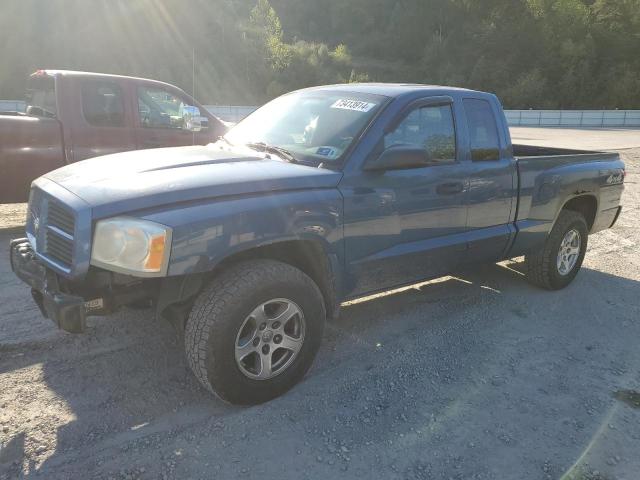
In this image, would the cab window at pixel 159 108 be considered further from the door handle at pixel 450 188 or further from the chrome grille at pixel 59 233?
the door handle at pixel 450 188

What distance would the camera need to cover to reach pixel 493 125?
4488mm

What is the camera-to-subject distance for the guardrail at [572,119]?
40.5 m

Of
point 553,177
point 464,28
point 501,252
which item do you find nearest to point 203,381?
point 501,252

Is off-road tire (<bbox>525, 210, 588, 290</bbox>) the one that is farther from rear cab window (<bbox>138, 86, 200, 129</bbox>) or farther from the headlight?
rear cab window (<bbox>138, 86, 200, 129</bbox>)

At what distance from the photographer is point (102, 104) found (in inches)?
268

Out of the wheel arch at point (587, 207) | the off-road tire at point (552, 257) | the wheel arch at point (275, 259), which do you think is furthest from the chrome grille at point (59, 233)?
the wheel arch at point (587, 207)

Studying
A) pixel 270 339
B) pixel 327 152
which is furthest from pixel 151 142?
pixel 270 339

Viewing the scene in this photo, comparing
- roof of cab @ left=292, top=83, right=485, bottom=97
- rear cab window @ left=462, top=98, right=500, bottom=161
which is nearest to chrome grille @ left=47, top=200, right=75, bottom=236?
roof of cab @ left=292, top=83, right=485, bottom=97

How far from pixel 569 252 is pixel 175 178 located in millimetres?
4142

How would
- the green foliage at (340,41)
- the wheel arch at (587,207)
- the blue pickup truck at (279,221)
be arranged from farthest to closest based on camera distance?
the green foliage at (340,41), the wheel arch at (587,207), the blue pickup truck at (279,221)

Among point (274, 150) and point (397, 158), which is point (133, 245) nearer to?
point (274, 150)

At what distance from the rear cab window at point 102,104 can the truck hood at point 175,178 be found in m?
3.57

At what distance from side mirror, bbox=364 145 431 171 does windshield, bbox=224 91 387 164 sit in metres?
0.23

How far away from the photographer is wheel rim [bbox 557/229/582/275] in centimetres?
530
